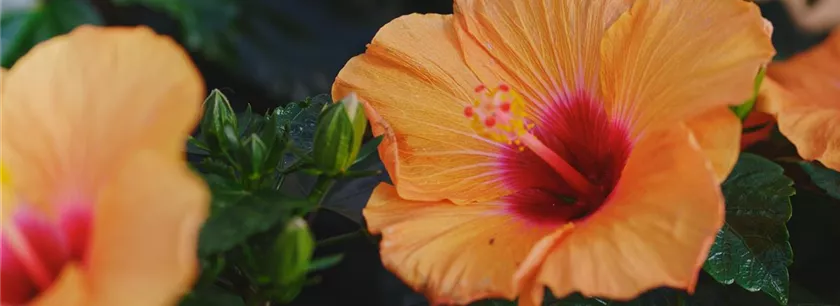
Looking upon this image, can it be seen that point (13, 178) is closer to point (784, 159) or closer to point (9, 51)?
point (784, 159)

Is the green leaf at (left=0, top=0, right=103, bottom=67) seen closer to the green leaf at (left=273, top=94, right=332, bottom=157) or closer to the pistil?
the green leaf at (left=273, top=94, right=332, bottom=157)

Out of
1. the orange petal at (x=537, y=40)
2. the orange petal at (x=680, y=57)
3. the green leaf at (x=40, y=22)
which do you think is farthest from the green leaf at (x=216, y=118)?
the green leaf at (x=40, y=22)

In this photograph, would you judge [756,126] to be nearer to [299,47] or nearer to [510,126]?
[510,126]

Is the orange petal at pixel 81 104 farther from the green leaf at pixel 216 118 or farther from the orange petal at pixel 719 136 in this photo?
the orange petal at pixel 719 136

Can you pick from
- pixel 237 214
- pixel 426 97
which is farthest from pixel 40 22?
pixel 237 214

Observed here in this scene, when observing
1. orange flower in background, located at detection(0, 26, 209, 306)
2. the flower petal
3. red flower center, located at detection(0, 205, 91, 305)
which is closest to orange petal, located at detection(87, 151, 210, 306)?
orange flower in background, located at detection(0, 26, 209, 306)

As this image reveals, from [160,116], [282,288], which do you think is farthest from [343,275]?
[160,116]
